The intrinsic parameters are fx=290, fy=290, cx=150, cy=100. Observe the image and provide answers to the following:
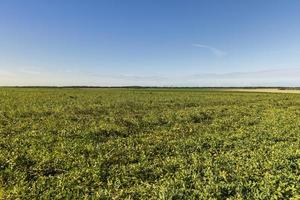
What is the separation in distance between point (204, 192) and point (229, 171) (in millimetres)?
2485

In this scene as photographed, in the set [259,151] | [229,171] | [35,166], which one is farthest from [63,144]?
[259,151]

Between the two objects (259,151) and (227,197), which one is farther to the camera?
(259,151)

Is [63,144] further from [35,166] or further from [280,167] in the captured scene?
[280,167]

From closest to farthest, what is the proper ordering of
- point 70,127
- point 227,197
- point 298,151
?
point 227,197
point 298,151
point 70,127

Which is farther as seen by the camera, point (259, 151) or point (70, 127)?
point (70, 127)

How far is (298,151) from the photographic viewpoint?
13.2m

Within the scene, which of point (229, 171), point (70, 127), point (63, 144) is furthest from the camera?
point (70, 127)

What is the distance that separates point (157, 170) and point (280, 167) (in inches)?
185

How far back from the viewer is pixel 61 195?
29.8ft

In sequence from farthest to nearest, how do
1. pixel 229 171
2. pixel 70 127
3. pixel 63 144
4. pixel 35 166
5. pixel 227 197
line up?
pixel 70 127 < pixel 63 144 < pixel 35 166 < pixel 229 171 < pixel 227 197

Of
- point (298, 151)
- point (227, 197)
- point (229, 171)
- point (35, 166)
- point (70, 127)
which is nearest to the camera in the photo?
point (227, 197)

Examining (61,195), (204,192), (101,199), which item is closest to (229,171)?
(204,192)

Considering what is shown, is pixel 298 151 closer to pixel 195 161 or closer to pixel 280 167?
pixel 280 167

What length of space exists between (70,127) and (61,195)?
1221 cm
